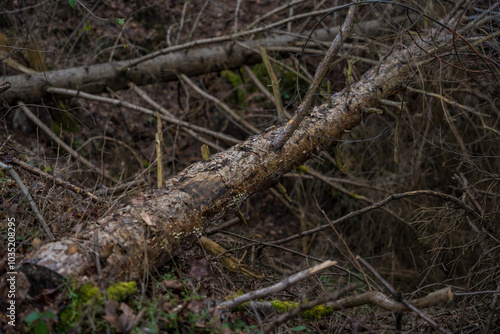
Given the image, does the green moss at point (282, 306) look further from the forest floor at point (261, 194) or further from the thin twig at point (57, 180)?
the thin twig at point (57, 180)

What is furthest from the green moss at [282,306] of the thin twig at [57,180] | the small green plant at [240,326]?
the thin twig at [57,180]

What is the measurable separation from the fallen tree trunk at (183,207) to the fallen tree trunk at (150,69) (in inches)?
81.1

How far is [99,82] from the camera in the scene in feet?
15.2

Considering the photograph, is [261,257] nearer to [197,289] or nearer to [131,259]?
[197,289]

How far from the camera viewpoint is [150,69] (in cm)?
480

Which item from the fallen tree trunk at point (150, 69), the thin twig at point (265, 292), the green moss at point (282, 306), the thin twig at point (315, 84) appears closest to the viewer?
the thin twig at point (265, 292)

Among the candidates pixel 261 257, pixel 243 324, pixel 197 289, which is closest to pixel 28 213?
pixel 197 289

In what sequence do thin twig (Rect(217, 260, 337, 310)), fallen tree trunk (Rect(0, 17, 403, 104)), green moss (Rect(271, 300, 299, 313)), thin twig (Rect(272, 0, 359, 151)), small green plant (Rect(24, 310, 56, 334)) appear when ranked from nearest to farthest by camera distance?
small green plant (Rect(24, 310, 56, 334)), thin twig (Rect(217, 260, 337, 310)), green moss (Rect(271, 300, 299, 313)), thin twig (Rect(272, 0, 359, 151)), fallen tree trunk (Rect(0, 17, 403, 104))

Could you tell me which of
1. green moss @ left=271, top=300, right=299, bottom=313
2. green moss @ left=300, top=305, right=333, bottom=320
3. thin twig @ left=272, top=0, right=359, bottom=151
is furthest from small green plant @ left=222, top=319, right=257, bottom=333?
thin twig @ left=272, top=0, right=359, bottom=151

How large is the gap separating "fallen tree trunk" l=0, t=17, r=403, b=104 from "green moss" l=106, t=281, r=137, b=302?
2.90 metres

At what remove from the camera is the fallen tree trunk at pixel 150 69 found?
4.34 m

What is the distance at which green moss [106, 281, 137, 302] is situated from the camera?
1.88 m

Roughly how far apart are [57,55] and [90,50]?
22.0 inches

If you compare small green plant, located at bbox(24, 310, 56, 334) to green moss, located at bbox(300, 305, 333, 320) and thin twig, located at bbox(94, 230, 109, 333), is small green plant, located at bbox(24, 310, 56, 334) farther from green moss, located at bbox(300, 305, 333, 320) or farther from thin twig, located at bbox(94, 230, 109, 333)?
green moss, located at bbox(300, 305, 333, 320)
